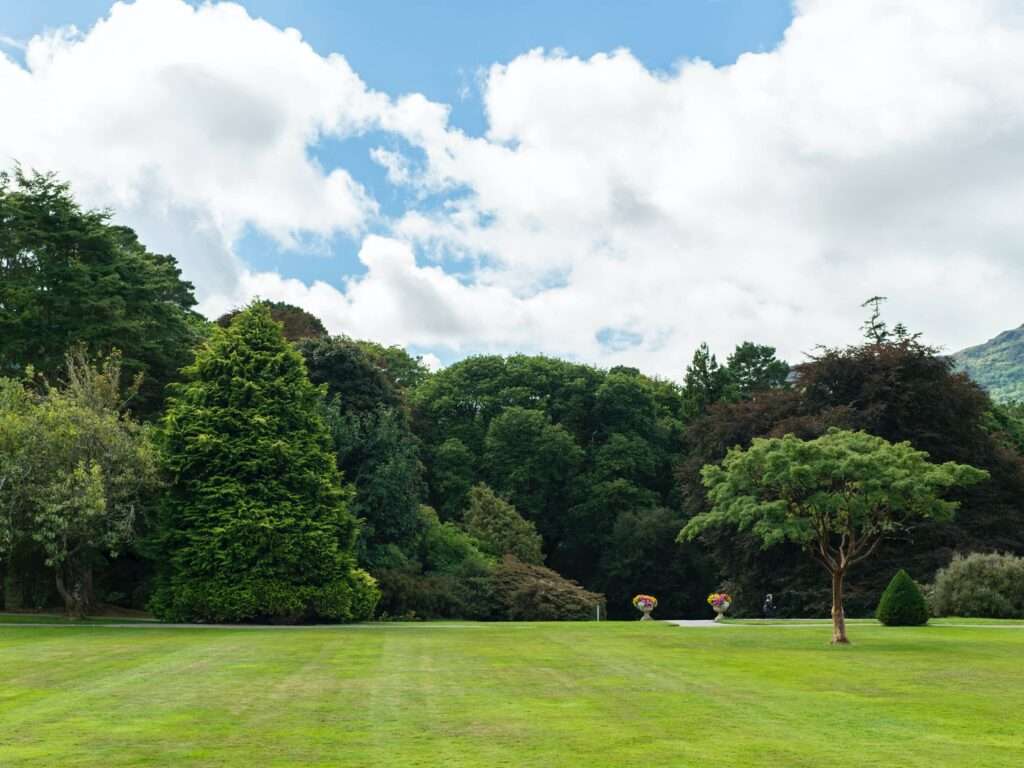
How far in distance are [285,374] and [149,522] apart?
24.7 ft

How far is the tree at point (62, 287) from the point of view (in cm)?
4366

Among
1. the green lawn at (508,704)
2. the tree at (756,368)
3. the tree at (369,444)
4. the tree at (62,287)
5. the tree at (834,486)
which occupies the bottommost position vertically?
the green lawn at (508,704)

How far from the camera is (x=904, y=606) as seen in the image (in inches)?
1332

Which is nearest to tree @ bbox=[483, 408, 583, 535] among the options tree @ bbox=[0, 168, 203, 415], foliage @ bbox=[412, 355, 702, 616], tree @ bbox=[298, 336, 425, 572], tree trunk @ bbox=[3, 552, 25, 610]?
foliage @ bbox=[412, 355, 702, 616]

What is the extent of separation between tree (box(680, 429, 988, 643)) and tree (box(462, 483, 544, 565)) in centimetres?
2999

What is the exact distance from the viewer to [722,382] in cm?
7575

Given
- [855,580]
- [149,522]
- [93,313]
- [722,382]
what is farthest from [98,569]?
[722,382]

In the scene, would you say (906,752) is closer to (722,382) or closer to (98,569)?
(98,569)

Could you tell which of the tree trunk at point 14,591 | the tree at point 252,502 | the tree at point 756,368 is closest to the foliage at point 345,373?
the tree at point 252,502

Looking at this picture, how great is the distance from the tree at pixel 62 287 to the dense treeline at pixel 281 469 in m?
0.11

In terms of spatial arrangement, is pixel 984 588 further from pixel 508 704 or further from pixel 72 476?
pixel 72 476

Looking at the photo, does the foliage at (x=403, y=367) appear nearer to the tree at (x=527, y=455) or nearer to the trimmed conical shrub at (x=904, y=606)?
the tree at (x=527, y=455)

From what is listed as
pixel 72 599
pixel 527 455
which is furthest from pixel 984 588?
pixel 527 455

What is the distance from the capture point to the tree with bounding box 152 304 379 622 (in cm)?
3722
